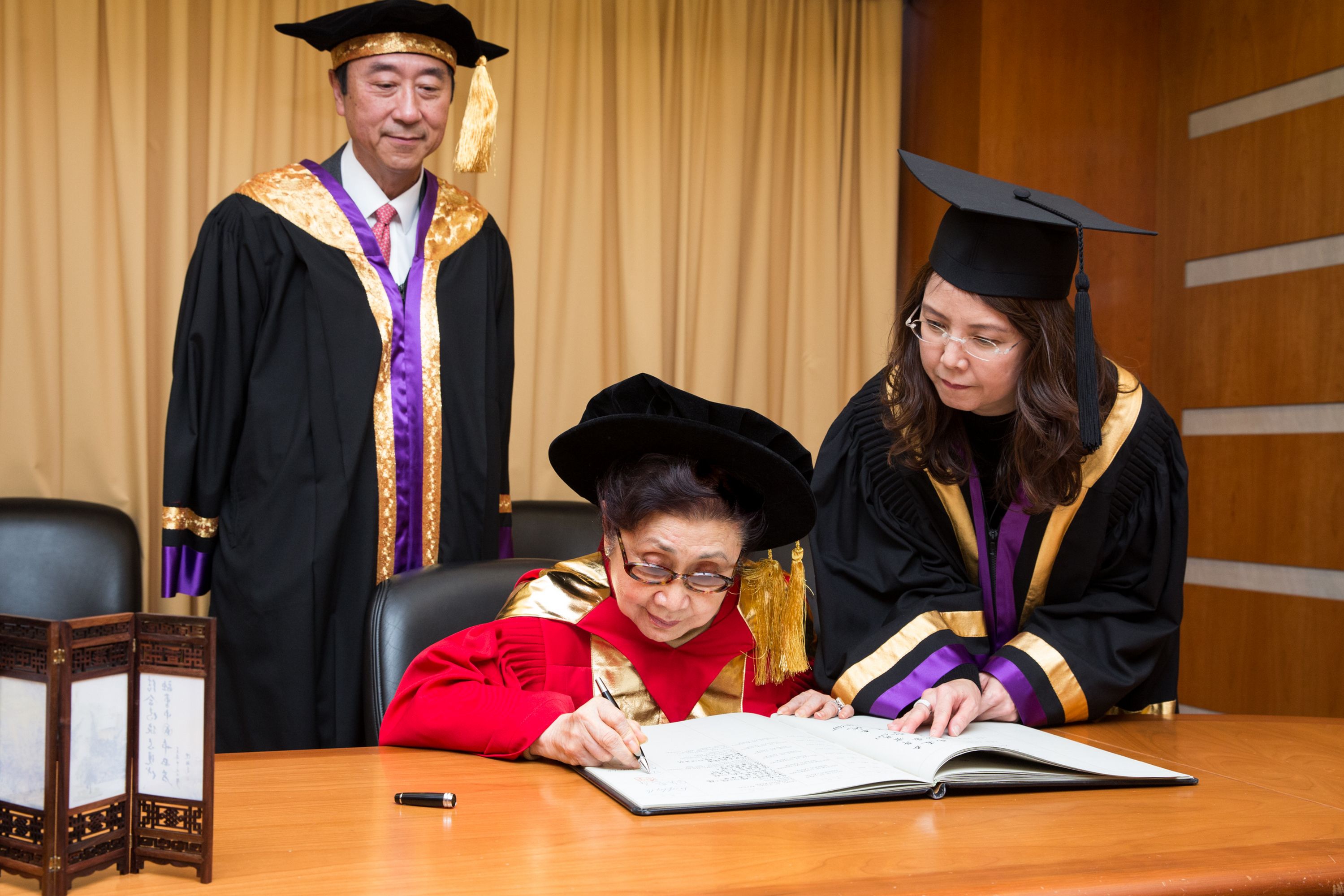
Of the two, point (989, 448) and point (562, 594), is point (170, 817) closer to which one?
point (562, 594)

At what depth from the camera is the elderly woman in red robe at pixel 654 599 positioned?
174 cm

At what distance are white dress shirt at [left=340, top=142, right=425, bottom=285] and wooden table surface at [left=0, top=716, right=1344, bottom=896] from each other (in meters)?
1.71

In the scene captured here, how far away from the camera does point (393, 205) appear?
9.91ft

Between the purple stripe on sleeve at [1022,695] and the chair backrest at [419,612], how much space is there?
81 centimetres

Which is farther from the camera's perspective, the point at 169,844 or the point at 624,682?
the point at 624,682

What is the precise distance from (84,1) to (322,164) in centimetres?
125

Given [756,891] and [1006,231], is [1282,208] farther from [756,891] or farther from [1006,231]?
[756,891]

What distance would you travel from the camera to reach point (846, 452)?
2.19 metres

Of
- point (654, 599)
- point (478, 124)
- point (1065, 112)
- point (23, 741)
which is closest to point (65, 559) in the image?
point (478, 124)

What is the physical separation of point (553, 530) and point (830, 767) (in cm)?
240

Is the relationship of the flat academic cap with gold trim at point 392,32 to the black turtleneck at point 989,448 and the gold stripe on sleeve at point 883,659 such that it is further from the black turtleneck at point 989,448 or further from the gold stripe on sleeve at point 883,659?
the gold stripe on sleeve at point 883,659

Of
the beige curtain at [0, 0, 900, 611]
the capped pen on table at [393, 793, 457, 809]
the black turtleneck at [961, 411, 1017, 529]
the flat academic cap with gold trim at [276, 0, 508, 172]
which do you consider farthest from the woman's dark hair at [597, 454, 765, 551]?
the beige curtain at [0, 0, 900, 611]

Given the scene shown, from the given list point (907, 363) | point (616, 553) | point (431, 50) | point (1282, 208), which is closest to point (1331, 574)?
point (1282, 208)

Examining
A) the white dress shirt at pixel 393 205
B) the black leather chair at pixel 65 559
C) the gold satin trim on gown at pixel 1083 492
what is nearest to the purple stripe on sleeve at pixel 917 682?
the gold satin trim on gown at pixel 1083 492
